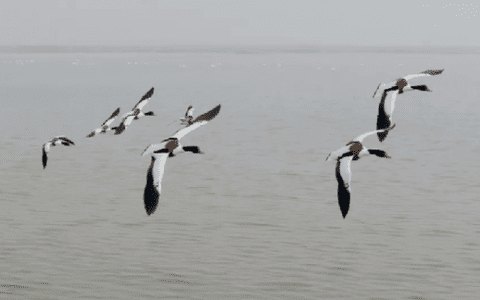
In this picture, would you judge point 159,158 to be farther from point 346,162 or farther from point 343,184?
point 343,184

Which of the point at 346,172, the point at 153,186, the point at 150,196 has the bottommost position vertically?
the point at 150,196

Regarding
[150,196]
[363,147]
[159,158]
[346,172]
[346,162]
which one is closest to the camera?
[150,196]

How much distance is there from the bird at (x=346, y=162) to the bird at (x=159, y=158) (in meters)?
3.17

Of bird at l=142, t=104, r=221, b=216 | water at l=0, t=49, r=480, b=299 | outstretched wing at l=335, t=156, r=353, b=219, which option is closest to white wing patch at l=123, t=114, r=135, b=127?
water at l=0, t=49, r=480, b=299

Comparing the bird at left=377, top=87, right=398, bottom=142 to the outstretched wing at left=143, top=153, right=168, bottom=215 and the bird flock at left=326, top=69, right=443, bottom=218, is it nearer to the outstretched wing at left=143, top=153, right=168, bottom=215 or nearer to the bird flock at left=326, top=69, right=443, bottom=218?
the bird flock at left=326, top=69, right=443, bottom=218

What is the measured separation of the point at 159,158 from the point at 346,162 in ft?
15.3

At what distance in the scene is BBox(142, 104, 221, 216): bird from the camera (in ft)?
60.4

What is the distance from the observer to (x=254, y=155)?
37.6m

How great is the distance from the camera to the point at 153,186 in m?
18.9

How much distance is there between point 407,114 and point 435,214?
32.9 m

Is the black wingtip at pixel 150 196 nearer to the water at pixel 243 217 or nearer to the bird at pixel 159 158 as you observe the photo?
the bird at pixel 159 158

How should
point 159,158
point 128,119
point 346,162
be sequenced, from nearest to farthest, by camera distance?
point 346,162
point 159,158
point 128,119

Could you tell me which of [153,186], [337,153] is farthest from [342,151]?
[153,186]

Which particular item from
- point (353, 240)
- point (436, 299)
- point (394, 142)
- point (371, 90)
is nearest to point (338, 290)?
point (436, 299)
